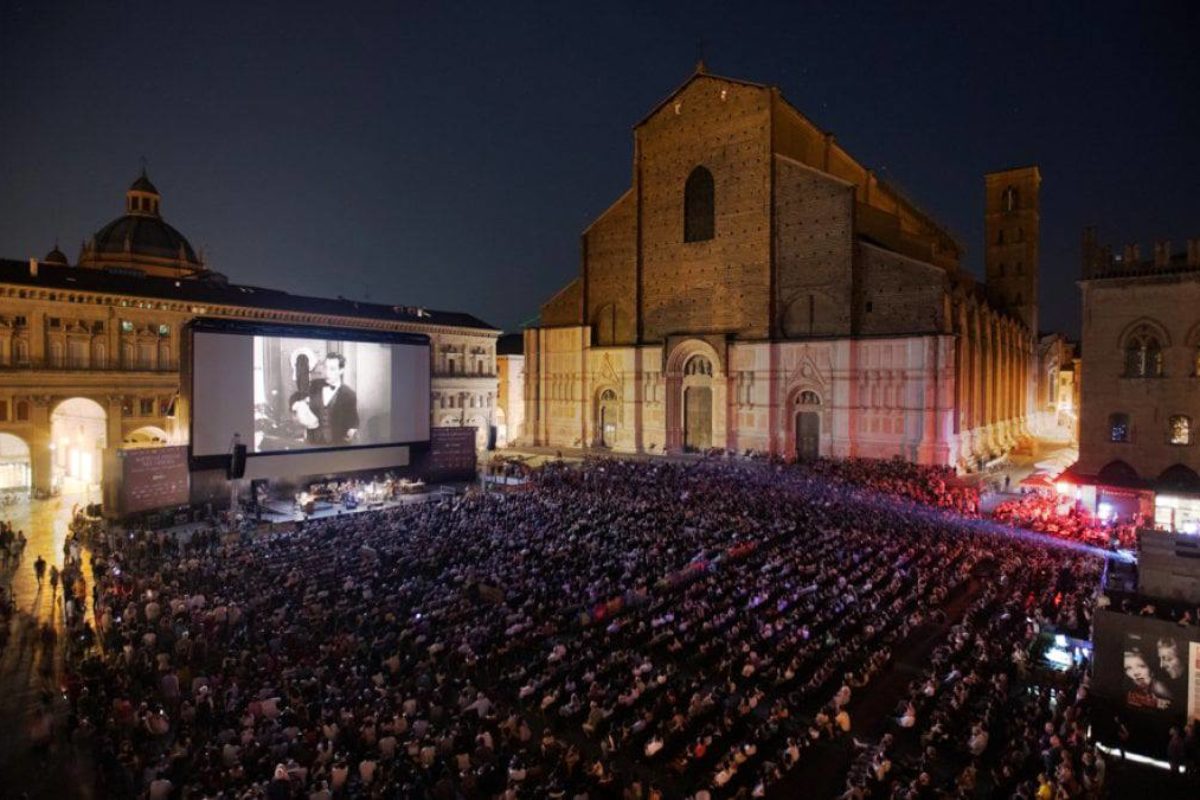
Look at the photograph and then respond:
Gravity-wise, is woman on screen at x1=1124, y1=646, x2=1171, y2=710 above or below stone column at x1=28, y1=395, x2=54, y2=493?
below

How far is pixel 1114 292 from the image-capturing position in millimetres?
28250

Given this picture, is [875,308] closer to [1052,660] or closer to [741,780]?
[1052,660]

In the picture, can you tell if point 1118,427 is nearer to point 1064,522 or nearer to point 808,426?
point 1064,522

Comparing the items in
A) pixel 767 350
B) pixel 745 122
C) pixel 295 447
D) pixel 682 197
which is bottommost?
pixel 295 447

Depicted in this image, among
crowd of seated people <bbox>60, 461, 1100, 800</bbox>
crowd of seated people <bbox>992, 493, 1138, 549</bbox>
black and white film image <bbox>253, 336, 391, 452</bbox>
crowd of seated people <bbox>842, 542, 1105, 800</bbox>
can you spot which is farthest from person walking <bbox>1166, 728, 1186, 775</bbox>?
black and white film image <bbox>253, 336, 391, 452</bbox>

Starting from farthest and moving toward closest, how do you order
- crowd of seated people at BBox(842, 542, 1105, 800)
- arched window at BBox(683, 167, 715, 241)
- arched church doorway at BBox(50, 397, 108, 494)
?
1. arched window at BBox(683, 167, 715, 241)
2. arched church doorway at BBox(50, 397, 108, 494)
3. crowd of seated people at BBox(842, 542, 1105, 800)

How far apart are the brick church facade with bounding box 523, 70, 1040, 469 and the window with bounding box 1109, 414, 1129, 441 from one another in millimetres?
9418

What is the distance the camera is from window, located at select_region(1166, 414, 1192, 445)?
26.9 m

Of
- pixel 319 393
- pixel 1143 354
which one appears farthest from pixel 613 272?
pixel 1143 354

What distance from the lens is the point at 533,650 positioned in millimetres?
15164

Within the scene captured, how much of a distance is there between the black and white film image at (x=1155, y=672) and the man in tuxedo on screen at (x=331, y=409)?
33396 millimetres

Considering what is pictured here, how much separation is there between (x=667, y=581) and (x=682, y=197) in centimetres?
3456

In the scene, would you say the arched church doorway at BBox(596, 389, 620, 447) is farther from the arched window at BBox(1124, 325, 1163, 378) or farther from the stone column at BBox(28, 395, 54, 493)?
the stone column at BBox(28, 395, 54, 493)

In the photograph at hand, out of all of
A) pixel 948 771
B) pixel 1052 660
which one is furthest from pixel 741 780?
pixel 1052 660
